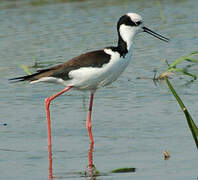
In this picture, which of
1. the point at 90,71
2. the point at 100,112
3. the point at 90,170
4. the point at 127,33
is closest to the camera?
the point at 90,170

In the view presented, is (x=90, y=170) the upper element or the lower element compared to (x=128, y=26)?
lower

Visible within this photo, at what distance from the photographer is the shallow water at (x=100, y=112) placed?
631 cm

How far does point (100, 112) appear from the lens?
8375 mm

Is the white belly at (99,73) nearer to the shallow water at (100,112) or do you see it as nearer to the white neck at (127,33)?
the white neck at (127,33)

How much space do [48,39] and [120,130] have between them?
21.3 ft

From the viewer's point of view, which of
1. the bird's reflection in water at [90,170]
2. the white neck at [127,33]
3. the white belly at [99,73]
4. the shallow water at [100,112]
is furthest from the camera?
the white neck at [127,33]

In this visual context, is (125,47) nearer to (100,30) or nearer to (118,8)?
(100,30)

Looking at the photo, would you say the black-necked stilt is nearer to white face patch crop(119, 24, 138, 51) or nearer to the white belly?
the white belly

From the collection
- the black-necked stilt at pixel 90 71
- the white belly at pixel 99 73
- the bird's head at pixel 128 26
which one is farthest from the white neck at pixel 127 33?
the white belly at pixel 99 73

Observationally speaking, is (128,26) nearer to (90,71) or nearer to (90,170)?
(90,71)

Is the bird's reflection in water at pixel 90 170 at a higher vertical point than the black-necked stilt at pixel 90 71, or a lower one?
lower

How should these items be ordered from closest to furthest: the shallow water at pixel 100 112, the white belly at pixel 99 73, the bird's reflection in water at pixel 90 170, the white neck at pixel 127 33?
the bird's reflection in water at pixel 90 170 < the shallow water at pixel 100 112 < the white belly at pixel 99 73 < the white neck at pixel 127 33

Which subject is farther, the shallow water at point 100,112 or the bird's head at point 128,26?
the bird's head at point 128,26

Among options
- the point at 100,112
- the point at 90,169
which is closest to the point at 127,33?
the point at 100,112
